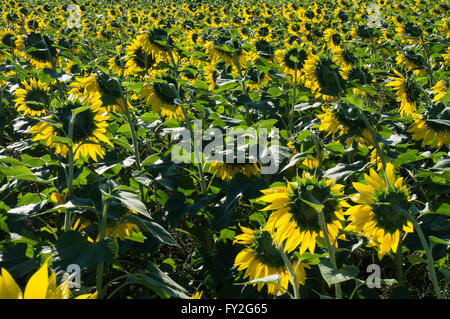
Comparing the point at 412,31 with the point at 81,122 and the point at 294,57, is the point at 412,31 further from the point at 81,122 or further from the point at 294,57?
the point at 81,122

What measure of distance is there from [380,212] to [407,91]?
122cm

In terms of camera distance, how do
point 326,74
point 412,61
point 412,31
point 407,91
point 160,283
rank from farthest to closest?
point 412,31 → point 412,61 → point 407,91 → point 326,74 → point 160,283

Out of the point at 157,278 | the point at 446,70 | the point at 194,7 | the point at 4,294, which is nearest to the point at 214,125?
the point at 157,278

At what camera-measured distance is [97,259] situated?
1.05 metres

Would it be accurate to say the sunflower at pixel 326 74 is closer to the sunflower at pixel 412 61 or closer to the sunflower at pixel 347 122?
the sunflower at pixel 347 122

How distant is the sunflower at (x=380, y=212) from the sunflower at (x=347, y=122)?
384mm

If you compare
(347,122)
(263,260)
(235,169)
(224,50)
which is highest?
(224,50)

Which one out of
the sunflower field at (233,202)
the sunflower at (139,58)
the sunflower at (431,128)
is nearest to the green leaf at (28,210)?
the sunflower field at (233,202)

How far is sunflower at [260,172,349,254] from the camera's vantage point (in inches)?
40.6

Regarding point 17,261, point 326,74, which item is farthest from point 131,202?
point 326,74

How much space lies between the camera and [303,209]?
1074 mm

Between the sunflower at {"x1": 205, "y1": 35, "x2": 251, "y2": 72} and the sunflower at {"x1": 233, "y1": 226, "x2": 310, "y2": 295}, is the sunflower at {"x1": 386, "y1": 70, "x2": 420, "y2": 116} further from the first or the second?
the sunflower at {"x1": 233, "y1": 226, "x2": 310, "y2": 295}

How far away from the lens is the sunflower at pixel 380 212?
3.45 feet
